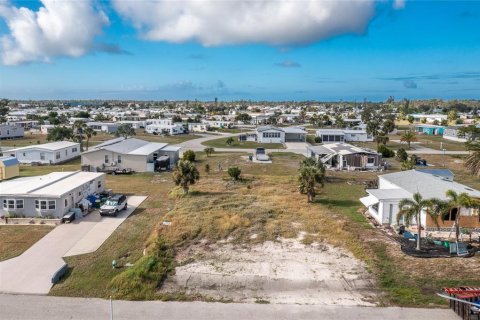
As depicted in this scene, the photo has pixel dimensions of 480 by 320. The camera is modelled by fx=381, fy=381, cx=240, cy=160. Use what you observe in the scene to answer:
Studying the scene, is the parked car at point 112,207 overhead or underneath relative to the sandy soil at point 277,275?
overhead

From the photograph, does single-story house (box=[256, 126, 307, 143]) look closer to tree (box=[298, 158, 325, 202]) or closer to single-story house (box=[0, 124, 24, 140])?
tree (box=[298, 158, 325, 202])

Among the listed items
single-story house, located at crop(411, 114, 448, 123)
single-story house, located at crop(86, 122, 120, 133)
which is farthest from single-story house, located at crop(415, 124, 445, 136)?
single-story house, located at crop(86, 122, 120, 133)

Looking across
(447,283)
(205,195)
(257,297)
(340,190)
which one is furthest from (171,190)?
(447,283)

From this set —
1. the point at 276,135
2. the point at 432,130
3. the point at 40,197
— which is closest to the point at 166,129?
the point at 276,135

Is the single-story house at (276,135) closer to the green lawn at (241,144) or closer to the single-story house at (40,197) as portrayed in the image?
the green lawn at (241,144)

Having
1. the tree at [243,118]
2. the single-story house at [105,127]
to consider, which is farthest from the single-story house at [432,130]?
the single-story house at [105,127]

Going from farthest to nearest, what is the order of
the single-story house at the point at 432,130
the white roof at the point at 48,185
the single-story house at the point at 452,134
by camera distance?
the single-story house at the point at 432,130 → the single-story house at the point at 452,134 → the white roof at the point at 48,185

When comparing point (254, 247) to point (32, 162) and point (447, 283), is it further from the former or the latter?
point (32, 162)

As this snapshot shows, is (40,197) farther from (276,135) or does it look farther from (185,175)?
(276,135)
